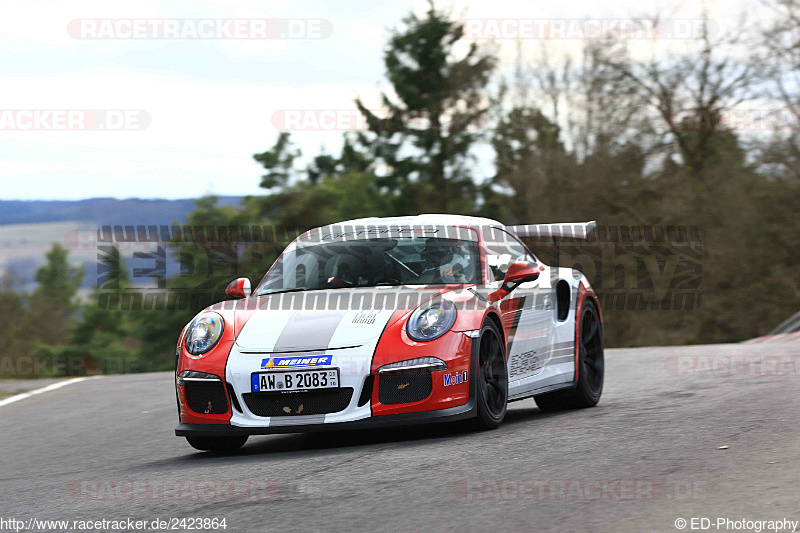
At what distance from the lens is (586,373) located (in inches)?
336

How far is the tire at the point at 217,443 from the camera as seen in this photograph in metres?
6.81

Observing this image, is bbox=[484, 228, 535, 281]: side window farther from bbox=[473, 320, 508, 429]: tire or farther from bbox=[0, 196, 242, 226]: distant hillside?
bbox=[0, 196, 242, 226]: distant hillside

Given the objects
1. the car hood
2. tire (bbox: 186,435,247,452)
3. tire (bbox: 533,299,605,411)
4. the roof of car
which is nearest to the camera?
the car hood

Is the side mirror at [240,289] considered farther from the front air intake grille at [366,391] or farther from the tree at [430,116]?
the tree at [430,116]

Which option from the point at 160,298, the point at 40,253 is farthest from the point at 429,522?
the point at 40,253

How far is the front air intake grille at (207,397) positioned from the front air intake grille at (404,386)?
1007mm

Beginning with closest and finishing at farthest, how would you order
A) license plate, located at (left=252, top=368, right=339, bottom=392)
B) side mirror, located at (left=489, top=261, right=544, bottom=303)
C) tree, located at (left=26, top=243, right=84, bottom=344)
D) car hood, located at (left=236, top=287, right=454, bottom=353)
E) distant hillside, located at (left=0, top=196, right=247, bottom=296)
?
license plate, located at (left=252, top=368, right=339, bottom=392), car hood, located at (left=236, top=287, right=454, bottom=353), side mirror, located at (left=489, top=261, right=544, bottom=303), distant hillside, located at (left=0, top=196, right=247, bottom=296), tree, located at (left=26, top=243, right=84, bottom=344)

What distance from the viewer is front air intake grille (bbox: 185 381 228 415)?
21.1ft

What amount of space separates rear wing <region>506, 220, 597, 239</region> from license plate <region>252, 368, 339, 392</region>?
10.0ft

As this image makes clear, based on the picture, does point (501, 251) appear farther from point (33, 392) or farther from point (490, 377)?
point (33, 392)

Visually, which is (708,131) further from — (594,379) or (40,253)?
(40,253)

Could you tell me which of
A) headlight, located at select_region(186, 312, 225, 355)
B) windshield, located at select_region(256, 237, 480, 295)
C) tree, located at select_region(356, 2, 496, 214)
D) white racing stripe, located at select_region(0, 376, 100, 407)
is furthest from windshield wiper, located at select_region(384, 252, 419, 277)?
tree, located at select_region(356, 2, 496, 214)

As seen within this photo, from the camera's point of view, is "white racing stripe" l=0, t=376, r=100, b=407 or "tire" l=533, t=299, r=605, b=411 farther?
"white racing stripe" l=0, t=376, r=100, b=407

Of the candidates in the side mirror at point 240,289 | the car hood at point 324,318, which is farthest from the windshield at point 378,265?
the car hood at point 324,318
